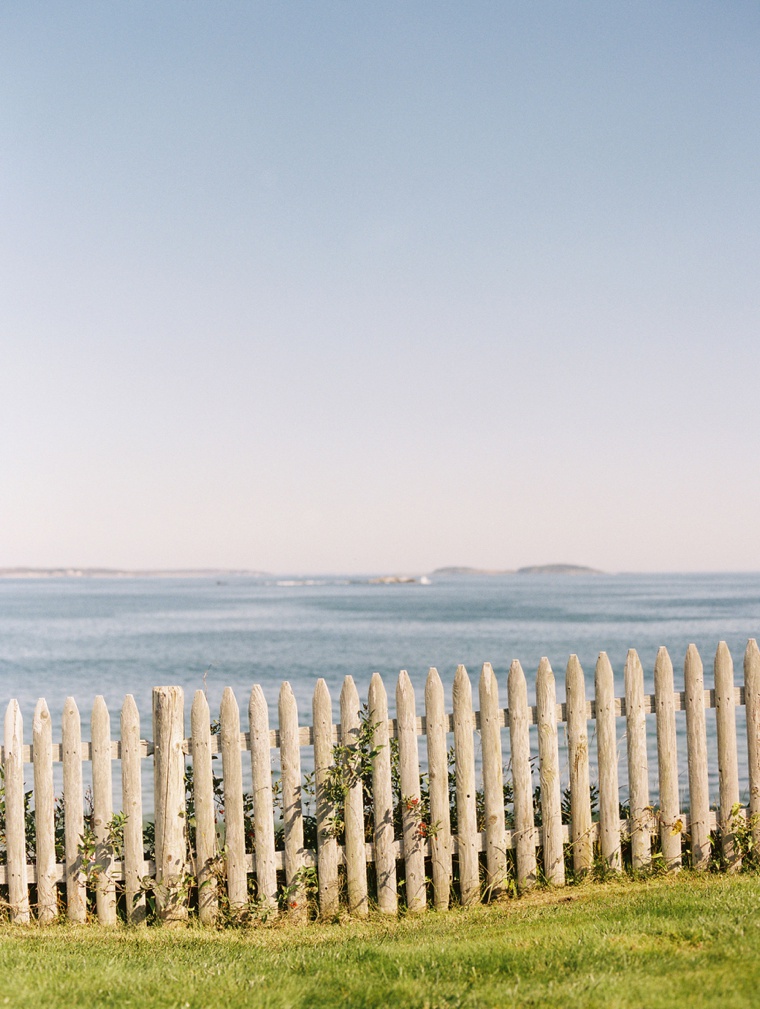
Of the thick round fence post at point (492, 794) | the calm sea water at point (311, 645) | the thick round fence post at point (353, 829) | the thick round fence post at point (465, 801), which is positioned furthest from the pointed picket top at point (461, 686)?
the calm sea water at point (311, 645)

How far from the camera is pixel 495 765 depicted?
275 inches

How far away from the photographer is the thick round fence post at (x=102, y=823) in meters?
6.57

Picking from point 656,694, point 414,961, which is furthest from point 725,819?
point 414,961

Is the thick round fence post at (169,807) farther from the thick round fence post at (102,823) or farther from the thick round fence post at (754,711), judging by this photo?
the thick round fence post at (754,711)

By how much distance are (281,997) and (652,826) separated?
3.80 m

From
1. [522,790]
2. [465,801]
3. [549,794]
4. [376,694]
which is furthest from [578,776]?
[376,694]

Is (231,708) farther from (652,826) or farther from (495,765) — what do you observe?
(652,826)

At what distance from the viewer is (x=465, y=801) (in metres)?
6.95

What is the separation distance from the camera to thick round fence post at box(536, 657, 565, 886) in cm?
709

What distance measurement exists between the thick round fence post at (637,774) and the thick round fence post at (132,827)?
3886mm

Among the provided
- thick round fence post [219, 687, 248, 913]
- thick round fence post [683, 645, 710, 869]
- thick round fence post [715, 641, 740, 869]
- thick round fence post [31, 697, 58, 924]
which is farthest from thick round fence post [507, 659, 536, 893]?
thick round fence post [31, 697, 58, 924]

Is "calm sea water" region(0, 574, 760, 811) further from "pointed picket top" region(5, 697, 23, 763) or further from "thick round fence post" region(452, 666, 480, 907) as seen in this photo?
"pointed picket top" region(5, 697, 23, 763)

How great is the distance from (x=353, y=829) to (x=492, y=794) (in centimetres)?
112

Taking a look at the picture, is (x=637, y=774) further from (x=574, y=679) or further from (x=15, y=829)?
(x=15, y=829)
